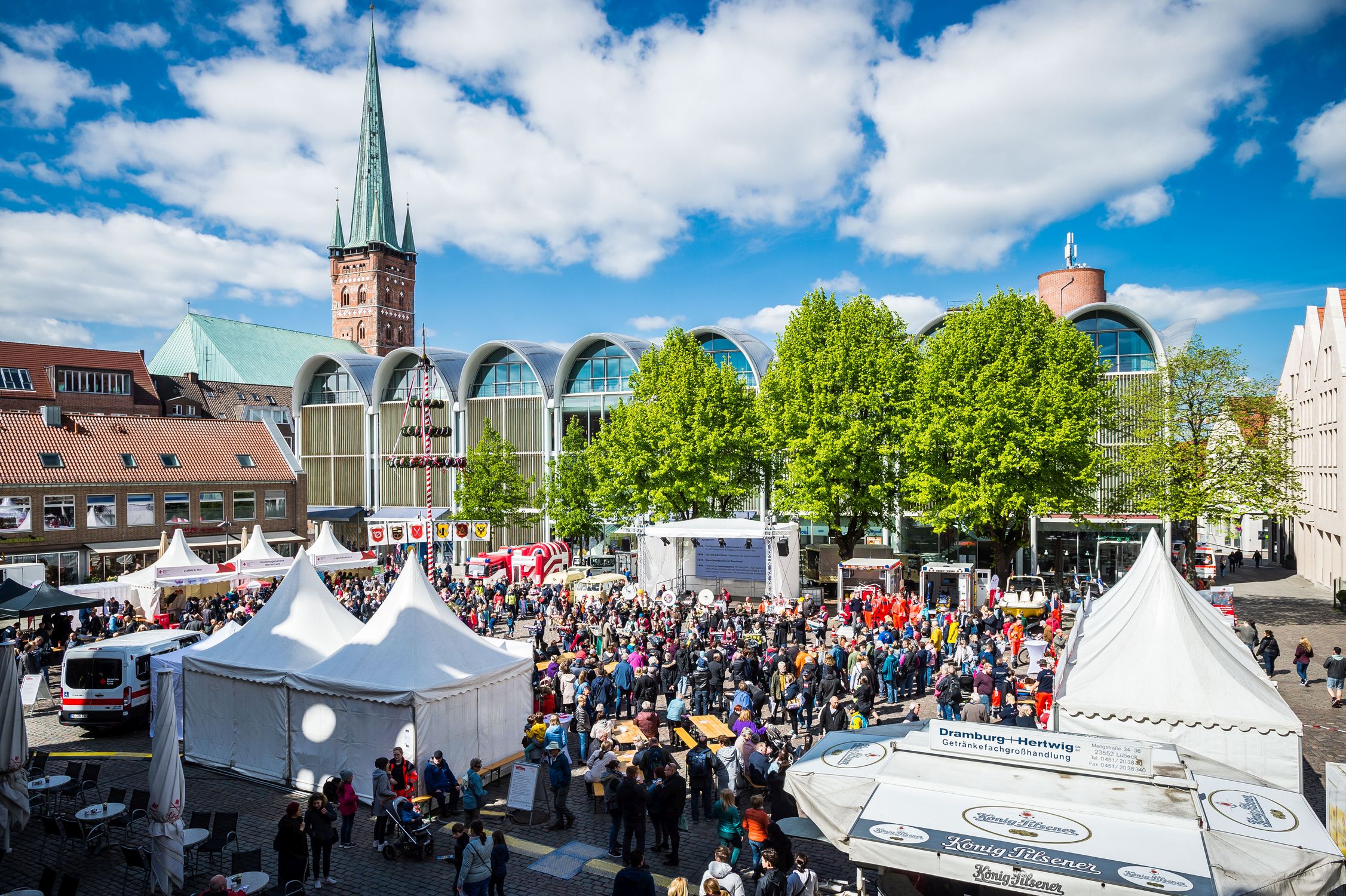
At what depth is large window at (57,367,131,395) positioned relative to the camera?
57500 millimetres

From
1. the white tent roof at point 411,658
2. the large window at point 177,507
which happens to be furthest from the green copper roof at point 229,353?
the white tent roof at point 411,658

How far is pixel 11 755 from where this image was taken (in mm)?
10164

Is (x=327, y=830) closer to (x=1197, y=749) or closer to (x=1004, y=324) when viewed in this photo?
(x=1197, y=749)

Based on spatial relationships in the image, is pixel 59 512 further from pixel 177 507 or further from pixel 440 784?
pixel 440 784

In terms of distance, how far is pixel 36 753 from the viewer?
40.8ft

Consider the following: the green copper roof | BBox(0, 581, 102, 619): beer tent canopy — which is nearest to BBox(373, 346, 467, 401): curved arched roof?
the green copper roof

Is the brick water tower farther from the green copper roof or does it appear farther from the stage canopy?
the green copper roof

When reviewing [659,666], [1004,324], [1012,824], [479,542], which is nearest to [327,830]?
[1012,824]

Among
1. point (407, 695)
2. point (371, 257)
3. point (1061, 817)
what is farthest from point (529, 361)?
point (371, 257)

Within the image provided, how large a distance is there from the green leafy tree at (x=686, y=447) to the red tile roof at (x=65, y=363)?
45.2 metres

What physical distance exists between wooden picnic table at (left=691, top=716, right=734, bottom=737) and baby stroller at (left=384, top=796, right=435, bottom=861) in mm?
4704

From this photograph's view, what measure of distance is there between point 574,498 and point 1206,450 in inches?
997

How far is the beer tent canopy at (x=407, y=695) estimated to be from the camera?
1170 cm

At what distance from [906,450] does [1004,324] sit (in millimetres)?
5896
